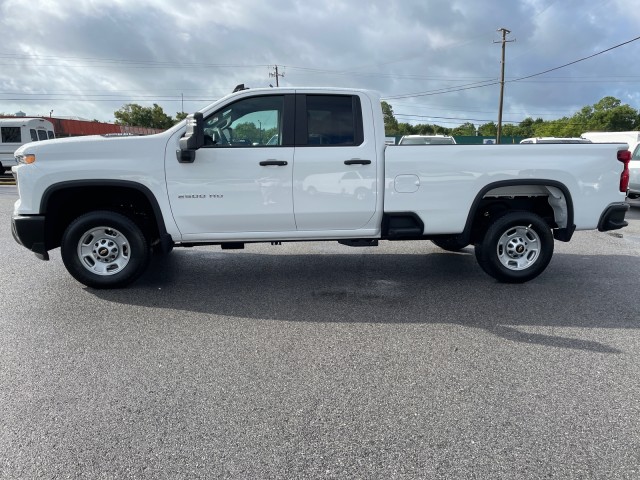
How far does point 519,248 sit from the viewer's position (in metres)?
5.74

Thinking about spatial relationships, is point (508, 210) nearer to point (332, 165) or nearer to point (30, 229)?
point (332, 165)

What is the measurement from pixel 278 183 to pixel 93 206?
2.13m

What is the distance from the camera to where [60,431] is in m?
2.84

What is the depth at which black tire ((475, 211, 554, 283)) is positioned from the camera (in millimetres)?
5617

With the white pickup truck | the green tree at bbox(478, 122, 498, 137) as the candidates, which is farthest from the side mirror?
the green tree at bbox(478, 122, 498, 137)

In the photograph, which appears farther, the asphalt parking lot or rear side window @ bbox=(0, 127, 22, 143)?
rear side window @ bbox=(0, 127, 22, 143)

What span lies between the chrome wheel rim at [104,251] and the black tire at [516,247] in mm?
3941

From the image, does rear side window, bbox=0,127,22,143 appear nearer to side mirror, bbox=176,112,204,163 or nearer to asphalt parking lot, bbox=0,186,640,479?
asphalt parking lot, bbox=0,186,640,479

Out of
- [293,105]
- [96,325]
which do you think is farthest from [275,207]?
[96,325]

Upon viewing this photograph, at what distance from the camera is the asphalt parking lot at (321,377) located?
2617mm

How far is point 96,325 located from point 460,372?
3.12 meters

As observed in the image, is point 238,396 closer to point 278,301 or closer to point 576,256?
point 278,301

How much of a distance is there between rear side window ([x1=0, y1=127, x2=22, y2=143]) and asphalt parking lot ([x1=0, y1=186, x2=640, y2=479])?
1788cm

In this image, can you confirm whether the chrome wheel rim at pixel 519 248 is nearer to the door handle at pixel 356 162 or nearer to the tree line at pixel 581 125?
the door handle at pixel 356 162
